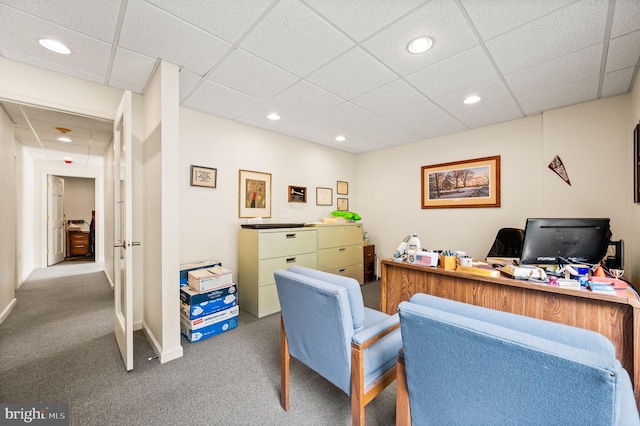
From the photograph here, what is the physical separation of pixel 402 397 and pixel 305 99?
2.78 m

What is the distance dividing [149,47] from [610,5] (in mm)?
3103

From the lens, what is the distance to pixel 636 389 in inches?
50.5

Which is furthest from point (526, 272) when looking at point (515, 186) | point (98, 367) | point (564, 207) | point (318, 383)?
point (98, 367)

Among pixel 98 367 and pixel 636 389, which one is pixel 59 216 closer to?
pixel 98 367

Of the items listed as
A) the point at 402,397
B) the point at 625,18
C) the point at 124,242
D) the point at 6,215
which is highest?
the point at 625,18

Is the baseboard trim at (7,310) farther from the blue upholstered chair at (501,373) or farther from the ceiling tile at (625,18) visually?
the ceiling tile at (625,18)

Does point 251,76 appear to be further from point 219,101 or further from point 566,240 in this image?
point 566,240

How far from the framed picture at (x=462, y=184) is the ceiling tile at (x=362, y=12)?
9.36 feet

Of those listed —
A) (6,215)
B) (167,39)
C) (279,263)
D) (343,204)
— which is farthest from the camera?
(343,204)

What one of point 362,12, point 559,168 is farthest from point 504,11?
point 559,168

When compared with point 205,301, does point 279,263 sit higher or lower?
higher

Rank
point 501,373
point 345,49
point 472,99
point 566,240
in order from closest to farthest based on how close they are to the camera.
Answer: point 501,373 → point 566,240 → point 345,49 → point 472,99

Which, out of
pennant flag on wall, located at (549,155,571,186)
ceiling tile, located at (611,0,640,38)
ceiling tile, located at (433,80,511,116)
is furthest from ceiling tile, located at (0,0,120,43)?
pennant flag on wall, located at (549,155,571,186)

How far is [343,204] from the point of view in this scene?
203 inches
